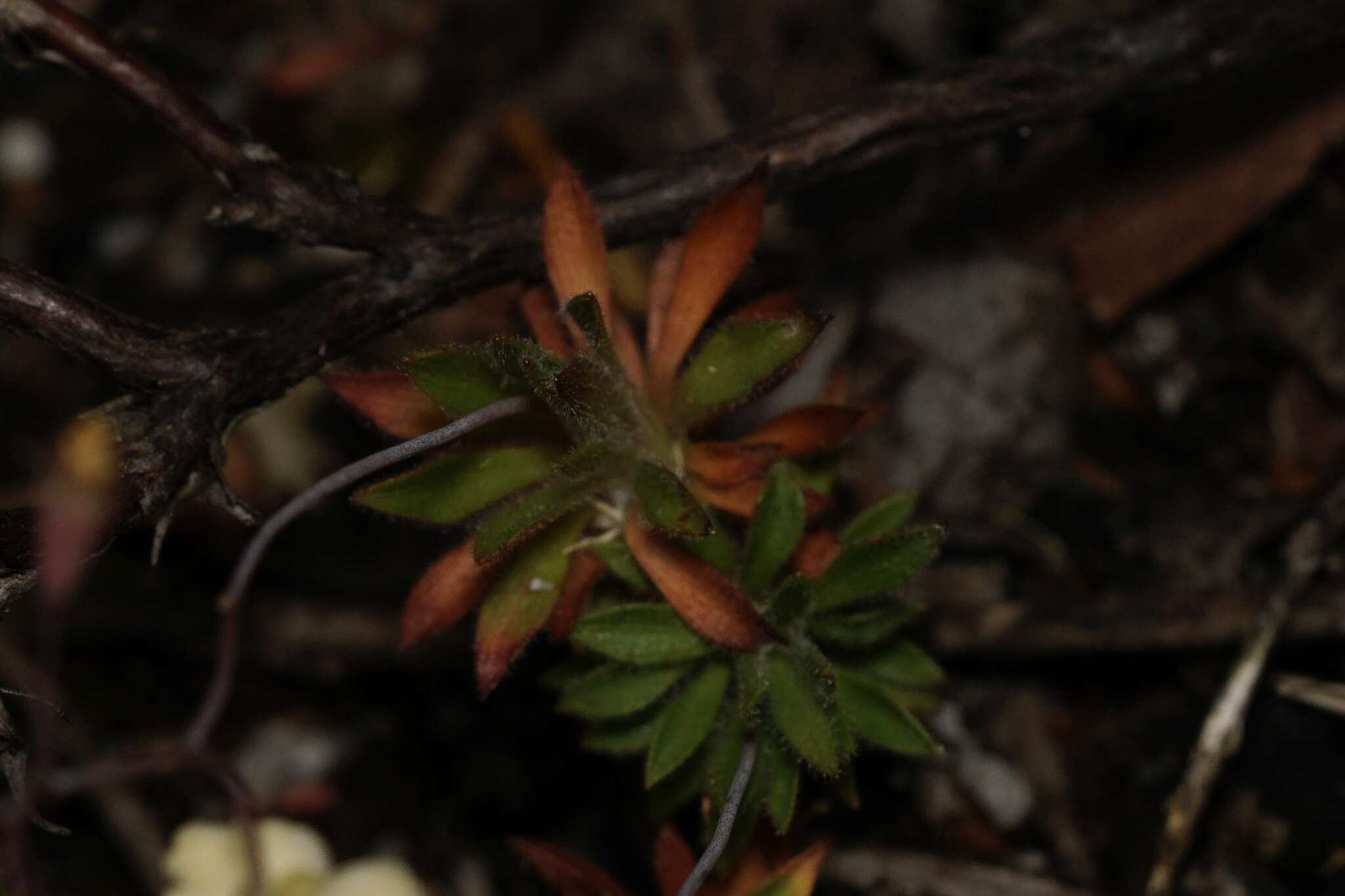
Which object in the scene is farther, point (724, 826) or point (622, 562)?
point (622, 562)

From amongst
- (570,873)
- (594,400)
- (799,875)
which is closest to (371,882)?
(570,873)

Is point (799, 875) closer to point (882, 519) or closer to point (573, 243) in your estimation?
point (882, 519)

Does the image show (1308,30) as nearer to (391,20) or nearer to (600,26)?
(600,26)

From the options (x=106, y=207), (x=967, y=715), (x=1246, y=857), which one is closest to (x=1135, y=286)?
(x=967, y=715)

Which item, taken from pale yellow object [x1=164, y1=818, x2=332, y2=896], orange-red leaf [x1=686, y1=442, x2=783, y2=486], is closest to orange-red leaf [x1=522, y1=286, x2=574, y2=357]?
orange-red leaf [x1=686, y1=442, x2=783, y2=486]

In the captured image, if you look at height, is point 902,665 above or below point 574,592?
below

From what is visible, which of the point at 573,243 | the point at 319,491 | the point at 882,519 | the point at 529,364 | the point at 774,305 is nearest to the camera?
the point at 529,364

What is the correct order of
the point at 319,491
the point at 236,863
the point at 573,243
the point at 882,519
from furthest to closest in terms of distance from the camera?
1. the point at 236,863
2. the point at 882,519
3. the point at 573,243
4. the point at 319,491

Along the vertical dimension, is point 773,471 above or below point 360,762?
below
